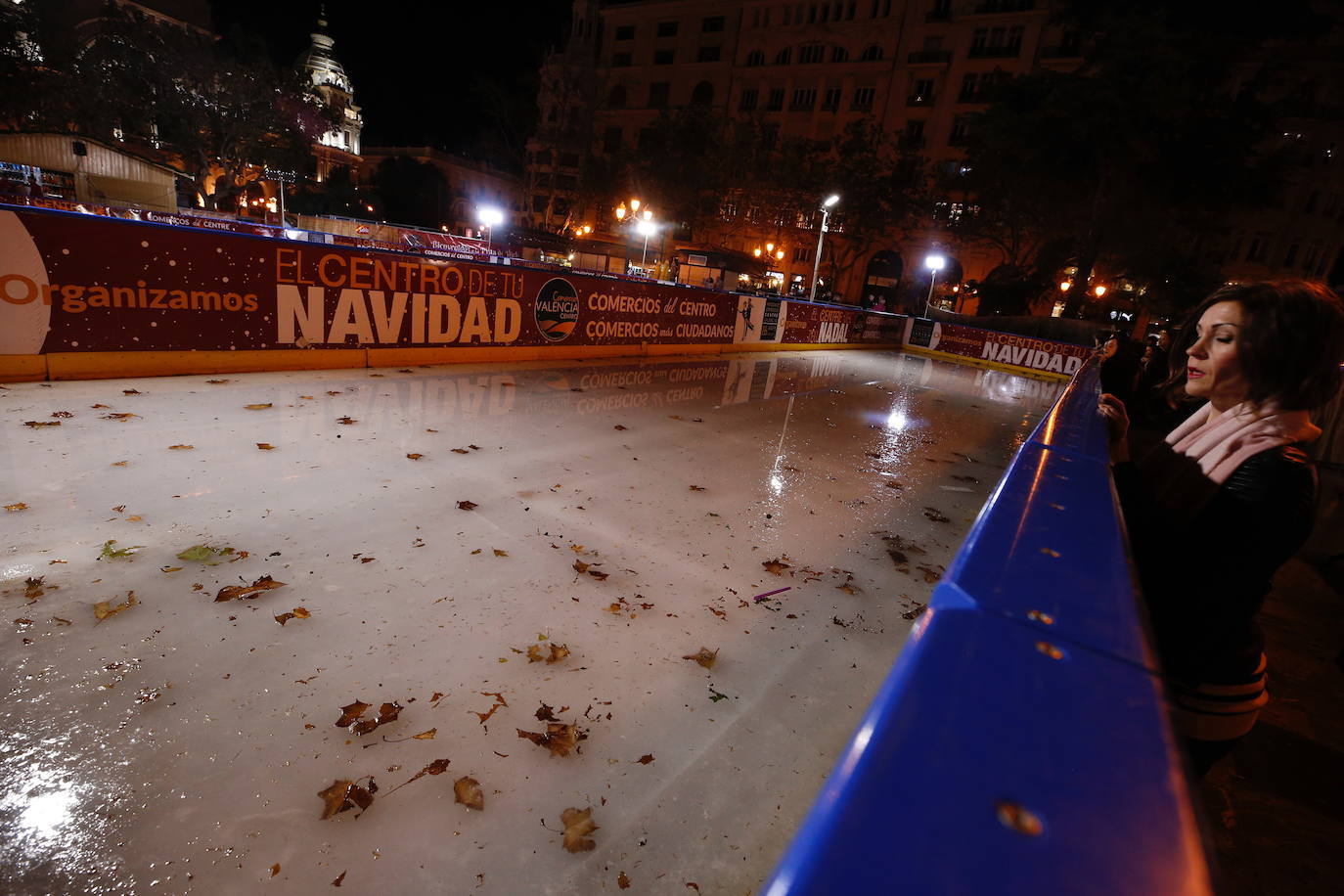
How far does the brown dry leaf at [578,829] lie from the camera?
2014mm

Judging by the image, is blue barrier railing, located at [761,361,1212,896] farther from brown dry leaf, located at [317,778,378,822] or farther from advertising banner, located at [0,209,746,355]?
advertising banner, located at [0,209,746,355]

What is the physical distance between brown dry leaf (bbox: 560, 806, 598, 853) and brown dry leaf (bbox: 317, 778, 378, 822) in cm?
70

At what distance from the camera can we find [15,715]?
2270 mm

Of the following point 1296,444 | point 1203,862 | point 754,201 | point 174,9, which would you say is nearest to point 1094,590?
point 1203,862

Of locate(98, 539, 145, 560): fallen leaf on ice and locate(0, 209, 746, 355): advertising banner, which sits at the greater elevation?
locate(0, 209, 746, 355): advertising banner

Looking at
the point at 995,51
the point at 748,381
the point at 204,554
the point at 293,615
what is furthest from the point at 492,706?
the point at 995,51

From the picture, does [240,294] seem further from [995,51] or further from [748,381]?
[995,51]

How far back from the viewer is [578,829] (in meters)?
2.06

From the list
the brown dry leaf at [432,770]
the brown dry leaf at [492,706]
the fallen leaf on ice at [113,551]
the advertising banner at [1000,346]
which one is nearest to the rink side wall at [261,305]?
the fallen leaf on ice at [113,551]

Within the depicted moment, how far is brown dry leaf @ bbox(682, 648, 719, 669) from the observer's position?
9.93 feet

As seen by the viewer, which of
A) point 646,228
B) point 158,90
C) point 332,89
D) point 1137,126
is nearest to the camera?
point 1137,126

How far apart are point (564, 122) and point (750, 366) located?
59.6 meters

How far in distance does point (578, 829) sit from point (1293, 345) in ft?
8.99

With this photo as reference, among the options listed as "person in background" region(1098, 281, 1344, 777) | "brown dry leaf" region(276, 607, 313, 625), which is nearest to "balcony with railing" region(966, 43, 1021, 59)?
"person in background" region(1098, 281, 1344, 777)
